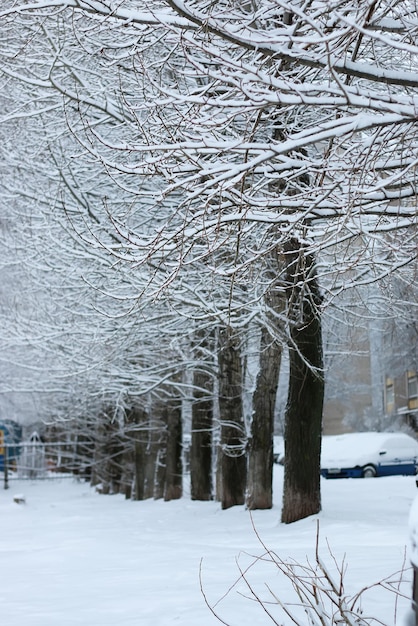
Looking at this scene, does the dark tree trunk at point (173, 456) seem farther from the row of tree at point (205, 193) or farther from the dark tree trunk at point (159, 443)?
the row of tree at point (205, 193)

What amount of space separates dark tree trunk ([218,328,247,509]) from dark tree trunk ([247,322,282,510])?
78cm

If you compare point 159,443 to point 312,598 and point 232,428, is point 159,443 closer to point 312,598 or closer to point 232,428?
point 232,428

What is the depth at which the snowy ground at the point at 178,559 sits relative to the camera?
22.8 feet

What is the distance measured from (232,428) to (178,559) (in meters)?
6.86

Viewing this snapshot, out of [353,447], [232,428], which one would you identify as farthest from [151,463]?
[232,428]

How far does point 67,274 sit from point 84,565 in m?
5.82

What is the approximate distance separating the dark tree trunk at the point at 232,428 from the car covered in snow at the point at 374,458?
12.3m

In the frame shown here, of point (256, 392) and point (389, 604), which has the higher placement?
point (256, 392)

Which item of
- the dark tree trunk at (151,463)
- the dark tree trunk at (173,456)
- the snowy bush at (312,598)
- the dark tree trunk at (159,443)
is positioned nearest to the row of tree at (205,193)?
the snowy bush at (312,598)

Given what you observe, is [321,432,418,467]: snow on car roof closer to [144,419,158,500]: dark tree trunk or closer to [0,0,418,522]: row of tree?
[144,419,158,500]: dark tree trunk

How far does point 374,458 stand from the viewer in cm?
2867

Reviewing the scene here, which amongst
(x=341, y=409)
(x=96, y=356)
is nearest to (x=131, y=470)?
(x=96, y=356)

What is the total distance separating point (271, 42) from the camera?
19.1ft

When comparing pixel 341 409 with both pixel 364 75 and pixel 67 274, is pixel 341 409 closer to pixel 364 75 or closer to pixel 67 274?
pixel 67 274
